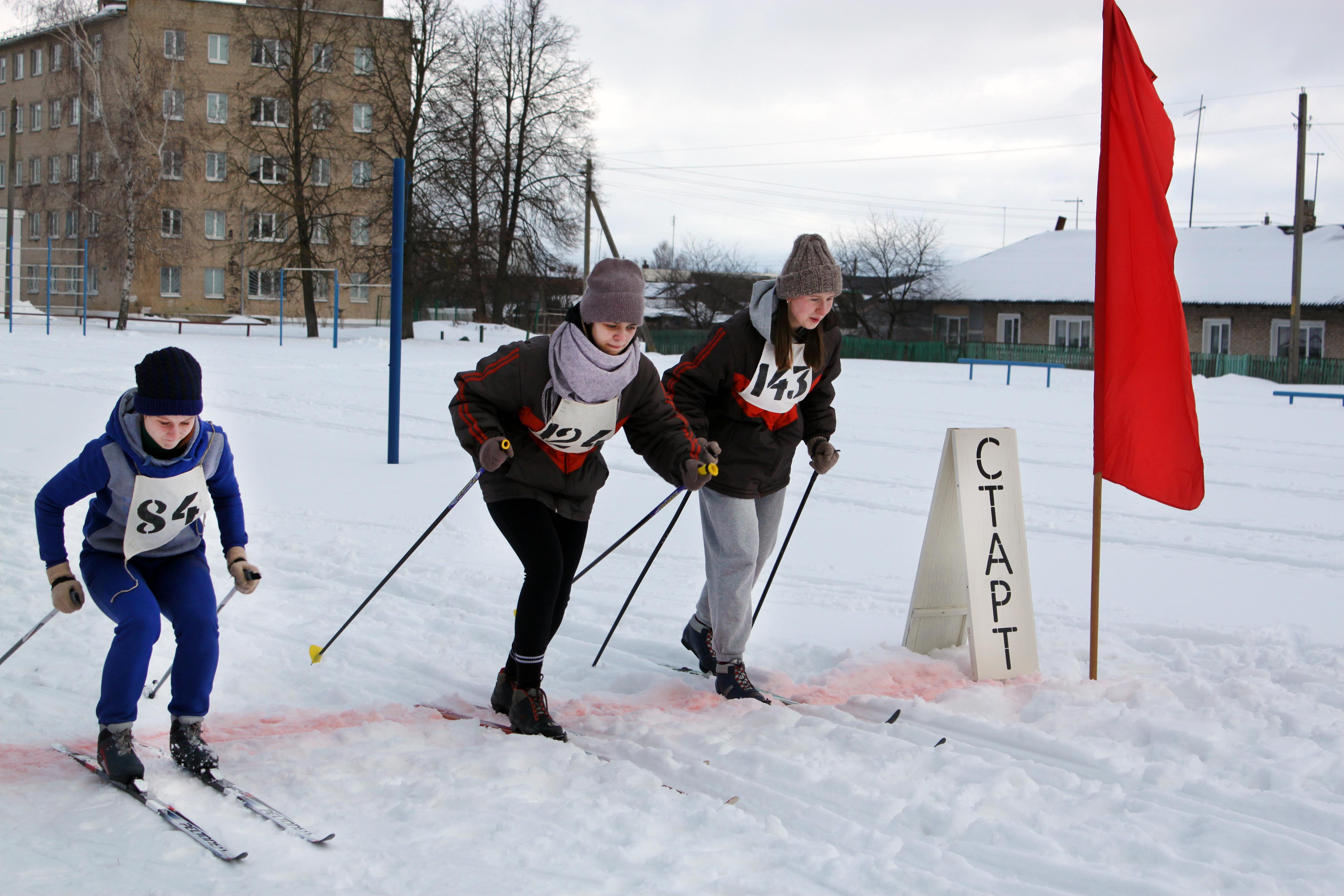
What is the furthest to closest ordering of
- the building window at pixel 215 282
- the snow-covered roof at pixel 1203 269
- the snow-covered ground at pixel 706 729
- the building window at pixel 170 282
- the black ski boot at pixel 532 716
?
the building window at pixel 215 282, the building window at pixel 170 282, the snow-covered roof at pixel 1203 269, the black ski boot at pixel 532 716, the snow-covered ground at pixel 706 729

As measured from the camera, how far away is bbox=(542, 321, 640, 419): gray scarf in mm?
3607

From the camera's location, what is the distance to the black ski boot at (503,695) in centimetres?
393

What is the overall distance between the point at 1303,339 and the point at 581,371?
3702 centimetres

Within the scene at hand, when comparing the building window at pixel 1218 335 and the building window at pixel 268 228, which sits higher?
the building window at pixel 268 228

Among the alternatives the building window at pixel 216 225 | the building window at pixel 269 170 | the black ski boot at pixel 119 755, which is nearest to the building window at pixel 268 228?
the building window at pixel 269 170

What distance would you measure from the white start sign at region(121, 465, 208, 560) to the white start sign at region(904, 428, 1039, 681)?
9.51 feet

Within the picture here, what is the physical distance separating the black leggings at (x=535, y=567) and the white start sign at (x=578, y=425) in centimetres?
23

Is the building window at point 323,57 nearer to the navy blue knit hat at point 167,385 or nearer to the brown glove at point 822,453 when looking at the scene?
the brown glove at point 822,453

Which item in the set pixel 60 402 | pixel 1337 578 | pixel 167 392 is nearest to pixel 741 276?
pixel 60 402

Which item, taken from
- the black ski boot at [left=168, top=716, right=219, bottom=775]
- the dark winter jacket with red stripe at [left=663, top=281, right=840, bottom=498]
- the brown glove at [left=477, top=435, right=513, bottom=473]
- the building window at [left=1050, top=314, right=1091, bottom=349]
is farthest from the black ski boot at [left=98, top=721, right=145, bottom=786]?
the building window at [left=1050, top=314, right=1091, bottom=349]

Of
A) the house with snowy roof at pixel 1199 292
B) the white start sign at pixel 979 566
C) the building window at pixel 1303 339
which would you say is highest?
the house with snowy roof at pixel 1199 292

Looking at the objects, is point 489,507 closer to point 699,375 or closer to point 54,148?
point 699,375

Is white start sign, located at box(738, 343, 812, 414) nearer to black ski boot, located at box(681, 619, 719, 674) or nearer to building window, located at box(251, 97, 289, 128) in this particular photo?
black ski boot, located at box(681, 619, 719, 674)

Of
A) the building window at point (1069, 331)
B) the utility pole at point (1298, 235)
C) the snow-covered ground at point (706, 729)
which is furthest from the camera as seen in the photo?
the building window at point (1069, 331)
